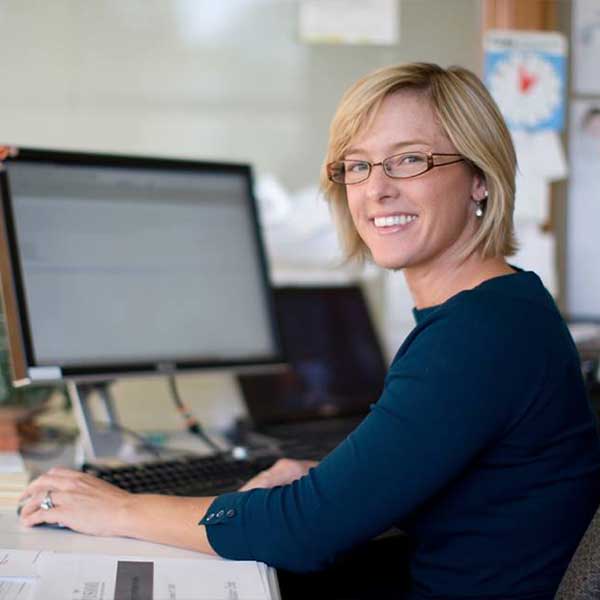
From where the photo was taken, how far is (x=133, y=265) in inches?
61.4

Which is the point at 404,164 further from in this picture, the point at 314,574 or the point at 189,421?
the point at 189,421

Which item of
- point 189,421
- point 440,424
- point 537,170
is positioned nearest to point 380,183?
point 440,424

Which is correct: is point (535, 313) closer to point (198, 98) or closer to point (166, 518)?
point (166, 518)

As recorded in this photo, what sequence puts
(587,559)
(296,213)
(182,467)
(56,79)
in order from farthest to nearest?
(296,213)
(56,79)
(182,467)
(587,559)

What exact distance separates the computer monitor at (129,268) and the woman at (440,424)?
0.33 m

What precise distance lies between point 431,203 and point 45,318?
635 mm

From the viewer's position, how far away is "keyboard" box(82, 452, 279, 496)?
1301mm

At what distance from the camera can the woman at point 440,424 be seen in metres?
0.98

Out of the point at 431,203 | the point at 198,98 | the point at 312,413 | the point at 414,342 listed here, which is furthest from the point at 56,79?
the point at 414,342

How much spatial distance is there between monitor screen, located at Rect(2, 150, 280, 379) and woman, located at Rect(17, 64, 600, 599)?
1.15 feet

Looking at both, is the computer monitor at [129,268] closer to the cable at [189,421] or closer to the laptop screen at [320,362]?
the cable at [189,421]

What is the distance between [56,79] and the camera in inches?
72.0

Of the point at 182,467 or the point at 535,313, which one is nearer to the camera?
the point at 535,313

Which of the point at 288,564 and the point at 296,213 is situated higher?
the point at 296,213
